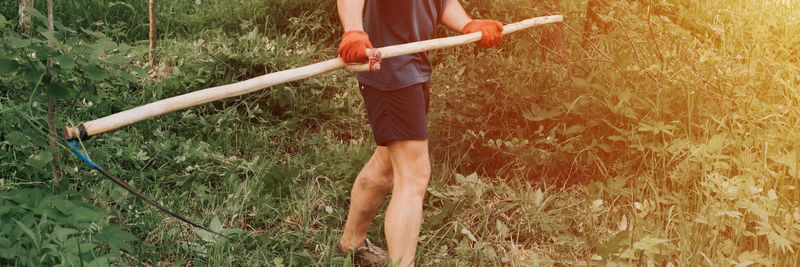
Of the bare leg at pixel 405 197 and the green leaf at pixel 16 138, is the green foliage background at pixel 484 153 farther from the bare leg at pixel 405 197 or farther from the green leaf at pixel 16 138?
the bare leg at pixel 405 197

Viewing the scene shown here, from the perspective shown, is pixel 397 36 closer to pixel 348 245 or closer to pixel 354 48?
pixel 354 48

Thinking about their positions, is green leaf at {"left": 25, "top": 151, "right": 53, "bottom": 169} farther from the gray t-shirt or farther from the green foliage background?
the gray t-shirt

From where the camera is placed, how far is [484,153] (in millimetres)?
3822

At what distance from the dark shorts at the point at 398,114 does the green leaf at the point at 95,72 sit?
964mm

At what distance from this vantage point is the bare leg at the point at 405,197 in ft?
8.56

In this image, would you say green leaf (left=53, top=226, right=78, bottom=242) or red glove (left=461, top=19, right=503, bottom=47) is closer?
green leaf (left=53, top=226, right=78, bottom=242)

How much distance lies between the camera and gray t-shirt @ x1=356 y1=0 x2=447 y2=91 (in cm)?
256

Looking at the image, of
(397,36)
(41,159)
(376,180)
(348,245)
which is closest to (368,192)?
(376,180)

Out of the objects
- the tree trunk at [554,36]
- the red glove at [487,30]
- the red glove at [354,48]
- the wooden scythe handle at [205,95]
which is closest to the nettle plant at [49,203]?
the wooden scythe handle at [205,95]

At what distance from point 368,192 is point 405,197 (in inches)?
11.5

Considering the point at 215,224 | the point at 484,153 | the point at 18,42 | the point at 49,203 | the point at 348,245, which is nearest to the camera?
the point at 18,42

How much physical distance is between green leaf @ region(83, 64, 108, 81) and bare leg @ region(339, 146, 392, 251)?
1.08 meters

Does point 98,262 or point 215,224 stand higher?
point 98,262

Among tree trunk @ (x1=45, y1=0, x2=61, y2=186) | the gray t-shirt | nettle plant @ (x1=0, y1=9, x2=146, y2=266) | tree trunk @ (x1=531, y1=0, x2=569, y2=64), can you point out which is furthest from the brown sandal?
tree trunk @ (x1=531, y1=0, x2=569, y2=64)
